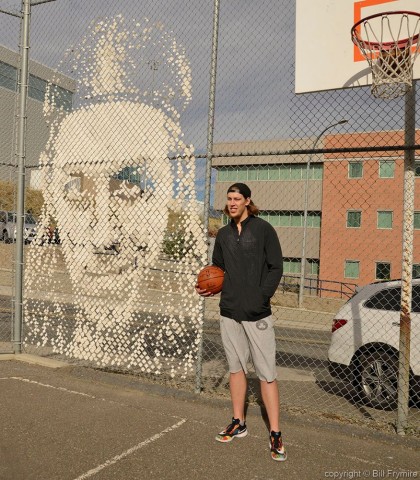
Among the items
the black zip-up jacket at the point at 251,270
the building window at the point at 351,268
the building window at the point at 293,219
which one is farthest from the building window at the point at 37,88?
the building window at the point at 293,219

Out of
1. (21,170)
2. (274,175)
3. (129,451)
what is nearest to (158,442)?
(129,451)

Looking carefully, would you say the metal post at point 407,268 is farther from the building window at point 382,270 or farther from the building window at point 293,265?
the building window at point 293,265

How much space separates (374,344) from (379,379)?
0.39 m

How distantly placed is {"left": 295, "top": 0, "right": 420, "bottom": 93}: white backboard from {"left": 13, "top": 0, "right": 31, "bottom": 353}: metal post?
3.83 m

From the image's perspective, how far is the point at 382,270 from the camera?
30234 millimetres

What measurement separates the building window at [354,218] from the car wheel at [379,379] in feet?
92.5

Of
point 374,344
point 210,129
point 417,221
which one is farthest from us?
point 417,221

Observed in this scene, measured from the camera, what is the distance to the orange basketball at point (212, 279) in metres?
4.18

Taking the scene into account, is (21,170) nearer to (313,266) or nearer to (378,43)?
(378,43)

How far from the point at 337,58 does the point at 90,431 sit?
4156mm

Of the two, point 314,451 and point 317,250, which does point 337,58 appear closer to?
point 314,451

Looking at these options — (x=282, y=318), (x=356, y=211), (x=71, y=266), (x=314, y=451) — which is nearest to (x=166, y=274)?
(x=71, y=266)

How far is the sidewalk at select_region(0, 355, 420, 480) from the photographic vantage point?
3539 millimetres

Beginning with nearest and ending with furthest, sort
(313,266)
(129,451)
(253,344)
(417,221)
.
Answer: (129,451)
(253,344)
(417,221)
(313,266)
